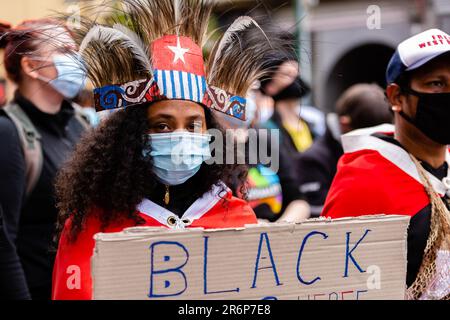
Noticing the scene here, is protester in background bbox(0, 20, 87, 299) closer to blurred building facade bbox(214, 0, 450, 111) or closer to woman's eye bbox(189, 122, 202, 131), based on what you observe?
woman's eye bbox(189, 122, 202, 131)

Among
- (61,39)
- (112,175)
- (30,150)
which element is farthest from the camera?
(30,150)

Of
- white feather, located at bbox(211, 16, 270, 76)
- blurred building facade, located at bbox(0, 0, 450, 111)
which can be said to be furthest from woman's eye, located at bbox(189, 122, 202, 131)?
blurred building facade, located at bbox(0, 0, 450, 111)

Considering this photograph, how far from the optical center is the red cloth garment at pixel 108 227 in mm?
2480

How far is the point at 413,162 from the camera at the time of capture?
3127 millimetres

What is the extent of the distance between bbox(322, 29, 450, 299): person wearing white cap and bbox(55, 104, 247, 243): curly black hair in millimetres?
641

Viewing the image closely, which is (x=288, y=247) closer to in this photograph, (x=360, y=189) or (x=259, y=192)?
(x=360, y=189)

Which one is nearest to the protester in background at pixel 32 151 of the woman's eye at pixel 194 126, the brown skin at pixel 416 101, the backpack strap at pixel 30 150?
the backpack strap at pixel 30 150

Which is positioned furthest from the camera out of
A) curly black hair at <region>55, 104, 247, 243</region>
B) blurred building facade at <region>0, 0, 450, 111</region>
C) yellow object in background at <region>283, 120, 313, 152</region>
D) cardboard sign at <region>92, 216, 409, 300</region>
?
blurred building facade at <region>0, 0, 450, 111</region>

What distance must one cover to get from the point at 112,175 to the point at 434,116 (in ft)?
4.48

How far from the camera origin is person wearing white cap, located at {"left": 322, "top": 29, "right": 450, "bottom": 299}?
115 inches

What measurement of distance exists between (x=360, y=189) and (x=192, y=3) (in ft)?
3.35

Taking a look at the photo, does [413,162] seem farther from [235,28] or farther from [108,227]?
[108,227]

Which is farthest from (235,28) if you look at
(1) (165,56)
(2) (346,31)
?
(2) (346,31)

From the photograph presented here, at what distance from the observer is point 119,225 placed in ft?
8.43
